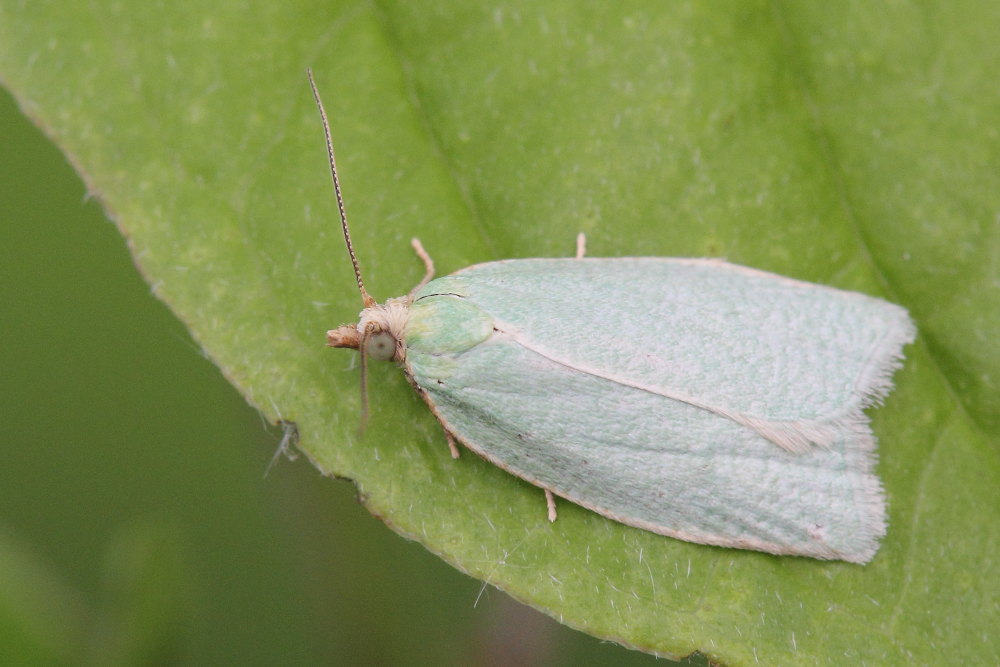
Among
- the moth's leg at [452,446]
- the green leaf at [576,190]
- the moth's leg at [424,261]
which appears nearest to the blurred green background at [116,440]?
the moth's leg at [452,446]

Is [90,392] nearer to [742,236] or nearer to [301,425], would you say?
[301,425]

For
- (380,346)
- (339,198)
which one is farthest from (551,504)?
(339,198)

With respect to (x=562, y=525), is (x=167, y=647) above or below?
above

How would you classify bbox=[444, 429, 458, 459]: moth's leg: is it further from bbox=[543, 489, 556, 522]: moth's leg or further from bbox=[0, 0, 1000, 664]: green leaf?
bbox=[543, 489, 556, 522]: moth's leg

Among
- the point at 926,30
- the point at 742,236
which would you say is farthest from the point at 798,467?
the point at 926,30

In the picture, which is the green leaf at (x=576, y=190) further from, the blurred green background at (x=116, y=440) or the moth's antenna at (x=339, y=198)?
the blurred green background at (x=116, y=440)

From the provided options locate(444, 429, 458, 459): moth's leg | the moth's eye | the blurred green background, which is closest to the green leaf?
locate(444, 429, 458, 459): moth's leg

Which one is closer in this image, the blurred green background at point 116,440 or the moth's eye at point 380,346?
the moth's eye at point 380,346

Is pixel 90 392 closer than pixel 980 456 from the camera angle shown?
No

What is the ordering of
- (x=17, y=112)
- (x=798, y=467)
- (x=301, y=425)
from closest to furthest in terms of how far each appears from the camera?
(x=301, y=425)
(x=798, y=467)
(x=17, y=112)
